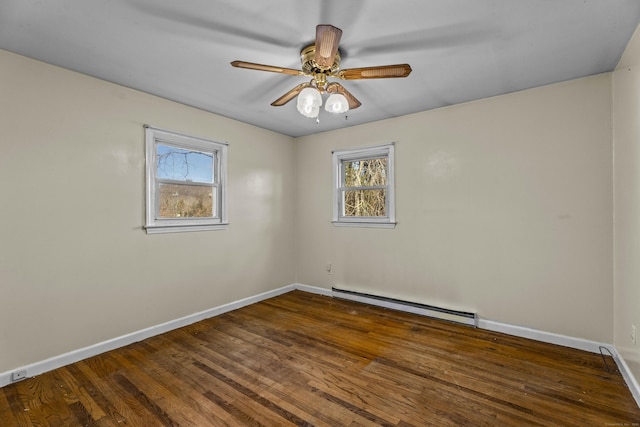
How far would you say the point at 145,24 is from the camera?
6.12 ft

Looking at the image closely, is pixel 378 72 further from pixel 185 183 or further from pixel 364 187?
pixel 185 183

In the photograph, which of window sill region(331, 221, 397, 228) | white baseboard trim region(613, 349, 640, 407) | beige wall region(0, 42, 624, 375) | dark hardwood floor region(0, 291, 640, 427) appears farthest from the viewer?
window sill region(331, 221, 397, 228)

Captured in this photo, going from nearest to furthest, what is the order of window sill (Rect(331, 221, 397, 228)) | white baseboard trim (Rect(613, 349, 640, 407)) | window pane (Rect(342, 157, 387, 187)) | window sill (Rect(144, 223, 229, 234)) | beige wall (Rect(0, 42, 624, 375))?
1. white baseboard trim (Rect(613, 349, 640, 407))
2. beige wall (Rect(0, 42, 624, 375))
3. window sill (Rect(144, 223, 229, 234))
4. window sill (Rect(331, 221, 397, 228))
5. window pane (Rect(342, 157, 387, 187))

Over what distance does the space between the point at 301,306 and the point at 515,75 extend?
3.42 meters

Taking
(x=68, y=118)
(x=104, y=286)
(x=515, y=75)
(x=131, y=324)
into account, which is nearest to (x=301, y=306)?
(x=131, y=324)

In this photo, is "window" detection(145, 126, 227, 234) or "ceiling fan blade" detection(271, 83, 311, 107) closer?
"ceiling fan blade" detection(271, 83, 311, 107)

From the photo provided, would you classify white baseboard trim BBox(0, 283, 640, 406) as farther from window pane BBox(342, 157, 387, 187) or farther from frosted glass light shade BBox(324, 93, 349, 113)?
frosted glass light shade BBox(324, 93, 349, 113)

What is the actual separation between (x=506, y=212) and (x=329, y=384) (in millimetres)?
2396

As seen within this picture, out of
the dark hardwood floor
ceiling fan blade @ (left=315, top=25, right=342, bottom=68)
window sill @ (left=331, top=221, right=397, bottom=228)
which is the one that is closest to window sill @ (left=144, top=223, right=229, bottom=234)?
the dark hardwood floor

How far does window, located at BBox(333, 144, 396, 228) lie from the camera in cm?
385

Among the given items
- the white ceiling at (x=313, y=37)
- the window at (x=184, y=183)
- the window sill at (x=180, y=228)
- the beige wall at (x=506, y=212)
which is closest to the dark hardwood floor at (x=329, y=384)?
the beige wall at (x=506, y=212)

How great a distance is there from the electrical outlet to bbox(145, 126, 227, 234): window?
137 centimetres

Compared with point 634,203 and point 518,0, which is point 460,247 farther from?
point 518,0

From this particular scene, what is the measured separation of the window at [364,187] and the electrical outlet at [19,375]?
3.41 m
